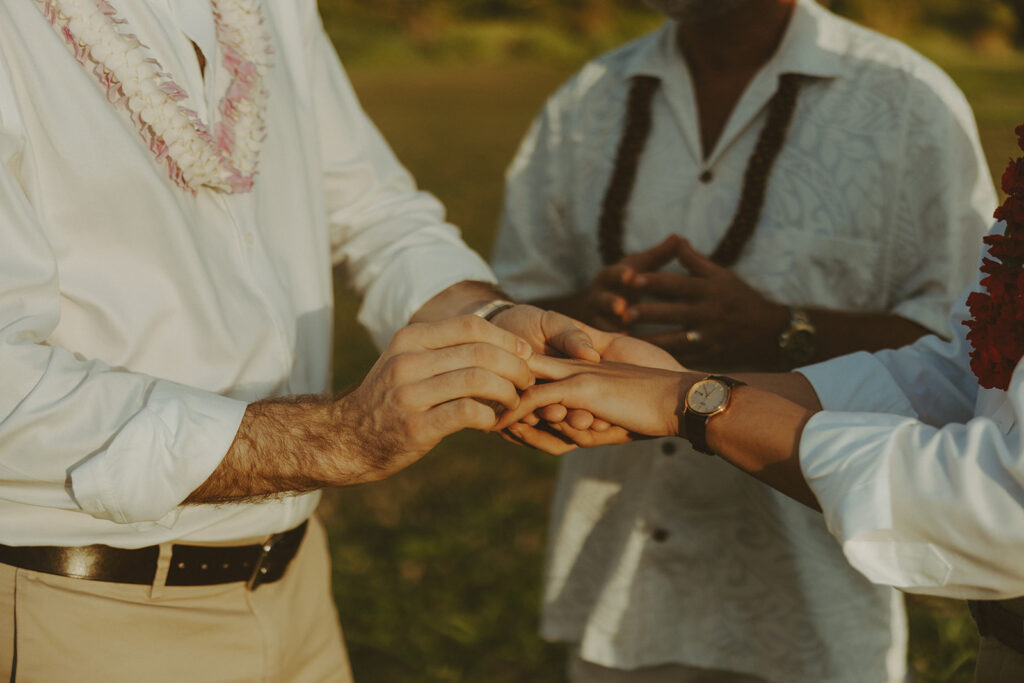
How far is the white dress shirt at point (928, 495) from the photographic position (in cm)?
181

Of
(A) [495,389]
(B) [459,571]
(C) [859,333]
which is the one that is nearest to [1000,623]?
(C) [859,333]

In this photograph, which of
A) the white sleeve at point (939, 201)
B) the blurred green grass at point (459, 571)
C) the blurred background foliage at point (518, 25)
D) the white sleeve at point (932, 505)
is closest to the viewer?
the white sleeve at point (932, 505)

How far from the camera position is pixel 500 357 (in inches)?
85.0

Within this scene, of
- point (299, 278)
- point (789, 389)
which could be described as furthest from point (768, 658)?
point (299, 278)

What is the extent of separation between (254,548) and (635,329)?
134 cm

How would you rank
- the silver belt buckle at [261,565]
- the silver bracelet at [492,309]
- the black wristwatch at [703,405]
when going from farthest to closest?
the silver bracelet at [492,309] < the silver belt buckle at [261,565] < the black wristwatch at [703,405]

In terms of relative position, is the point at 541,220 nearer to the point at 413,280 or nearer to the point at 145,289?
the point at 413,280

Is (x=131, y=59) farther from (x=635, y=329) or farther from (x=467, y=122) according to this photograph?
(x=467, y=122)

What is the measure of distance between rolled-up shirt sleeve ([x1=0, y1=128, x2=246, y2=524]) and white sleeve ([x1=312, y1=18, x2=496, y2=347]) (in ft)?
2.52

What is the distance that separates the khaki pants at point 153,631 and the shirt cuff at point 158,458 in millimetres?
301

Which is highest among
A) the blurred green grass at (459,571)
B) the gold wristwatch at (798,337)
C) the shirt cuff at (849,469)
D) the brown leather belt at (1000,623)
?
the shirt cuff at (849,469)

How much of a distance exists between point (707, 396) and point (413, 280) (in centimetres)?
82

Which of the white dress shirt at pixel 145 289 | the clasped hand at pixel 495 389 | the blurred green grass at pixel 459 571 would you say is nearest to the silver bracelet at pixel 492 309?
the clasped hand at pixel 495 389

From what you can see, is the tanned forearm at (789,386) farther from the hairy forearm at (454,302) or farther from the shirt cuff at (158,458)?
the shirt cuff at (158,458)
